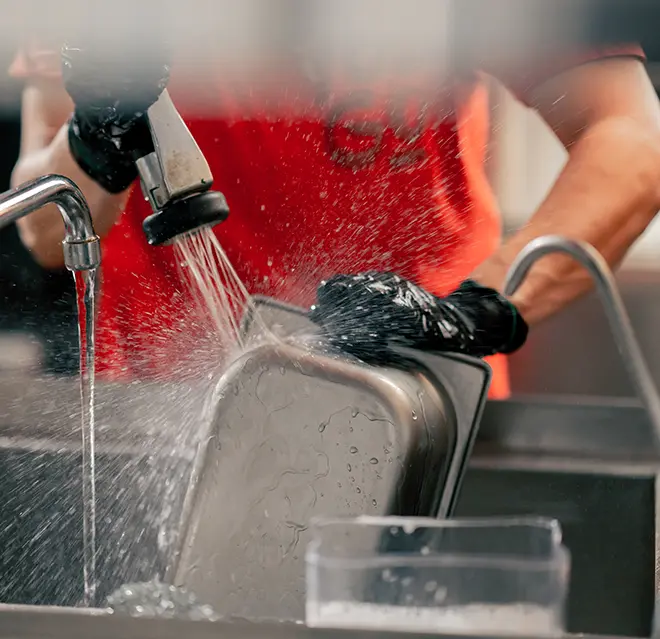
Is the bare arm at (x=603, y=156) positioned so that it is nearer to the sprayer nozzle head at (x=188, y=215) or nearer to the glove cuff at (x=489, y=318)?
the glove cuff at (x=489, y=318)

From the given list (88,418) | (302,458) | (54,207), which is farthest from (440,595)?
(54,207)

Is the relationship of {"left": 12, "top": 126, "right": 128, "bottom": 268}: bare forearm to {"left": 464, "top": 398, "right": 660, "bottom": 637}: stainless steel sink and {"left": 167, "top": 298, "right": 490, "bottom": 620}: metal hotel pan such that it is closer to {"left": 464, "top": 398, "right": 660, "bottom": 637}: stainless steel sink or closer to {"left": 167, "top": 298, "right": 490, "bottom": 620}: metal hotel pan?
{"left": 167, "top": 298, "right": 490, "bottom": 620}: metal hotel pan

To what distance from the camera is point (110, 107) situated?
31.9 inches

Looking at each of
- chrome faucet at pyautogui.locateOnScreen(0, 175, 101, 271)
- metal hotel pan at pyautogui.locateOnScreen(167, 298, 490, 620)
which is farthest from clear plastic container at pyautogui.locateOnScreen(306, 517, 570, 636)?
chrome faucet at pyautogui.locateOnScreen(0, 175, 101, 271)

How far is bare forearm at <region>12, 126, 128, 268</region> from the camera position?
2.93ft

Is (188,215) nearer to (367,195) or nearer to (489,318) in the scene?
(367,195)

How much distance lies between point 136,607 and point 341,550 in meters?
0.27

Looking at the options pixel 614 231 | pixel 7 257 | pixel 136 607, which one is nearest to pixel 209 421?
pixel 136 607

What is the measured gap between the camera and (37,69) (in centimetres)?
91

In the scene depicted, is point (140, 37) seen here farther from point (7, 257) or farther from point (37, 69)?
point (7, 257)

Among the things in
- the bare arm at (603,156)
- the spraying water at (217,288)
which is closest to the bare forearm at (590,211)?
the bare arm at (603,156)

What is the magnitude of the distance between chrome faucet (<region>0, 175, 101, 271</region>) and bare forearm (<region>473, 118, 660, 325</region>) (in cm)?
37

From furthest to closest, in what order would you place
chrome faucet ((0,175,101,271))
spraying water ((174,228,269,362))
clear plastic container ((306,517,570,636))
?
1. spraying water ((174,228,269,362))
2. chrome faucet ((0,175,101,271))
3. clear plastic container ((306,517,570,636))

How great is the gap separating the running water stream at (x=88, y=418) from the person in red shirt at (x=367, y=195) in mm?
18
